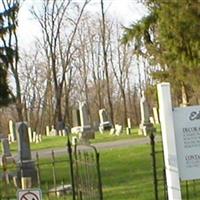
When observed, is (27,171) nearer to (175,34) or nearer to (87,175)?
(175,34)

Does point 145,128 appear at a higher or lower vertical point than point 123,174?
higher

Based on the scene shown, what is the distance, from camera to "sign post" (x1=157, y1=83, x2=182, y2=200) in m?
8.27

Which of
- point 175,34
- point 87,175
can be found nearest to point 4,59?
point 175,34

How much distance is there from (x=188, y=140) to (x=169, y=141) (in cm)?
23

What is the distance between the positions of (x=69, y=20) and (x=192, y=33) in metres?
39.1

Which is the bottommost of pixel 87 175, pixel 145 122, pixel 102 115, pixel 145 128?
pixel 87 175

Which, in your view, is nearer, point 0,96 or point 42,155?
point 0,96

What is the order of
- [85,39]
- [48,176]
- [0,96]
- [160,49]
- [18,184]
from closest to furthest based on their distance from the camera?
[18,184] → [48,176] → [0,96] → [160,49] → [85,39]

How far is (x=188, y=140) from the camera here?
823 centimetres

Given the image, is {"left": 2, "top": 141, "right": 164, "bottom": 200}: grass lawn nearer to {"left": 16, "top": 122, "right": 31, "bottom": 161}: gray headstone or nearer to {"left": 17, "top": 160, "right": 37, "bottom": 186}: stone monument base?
{"left": 17, "top": 160, "right": 37, "bottom": 186}: stone monument base

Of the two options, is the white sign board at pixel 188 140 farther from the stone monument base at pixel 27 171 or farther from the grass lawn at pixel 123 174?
the stone monument base at pixel 27 171

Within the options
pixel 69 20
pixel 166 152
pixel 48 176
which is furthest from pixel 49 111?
pixel 166 152

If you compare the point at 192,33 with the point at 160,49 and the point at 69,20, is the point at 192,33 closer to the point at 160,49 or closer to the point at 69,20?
the point at 160,49

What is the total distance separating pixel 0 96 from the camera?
23188 millimetres
